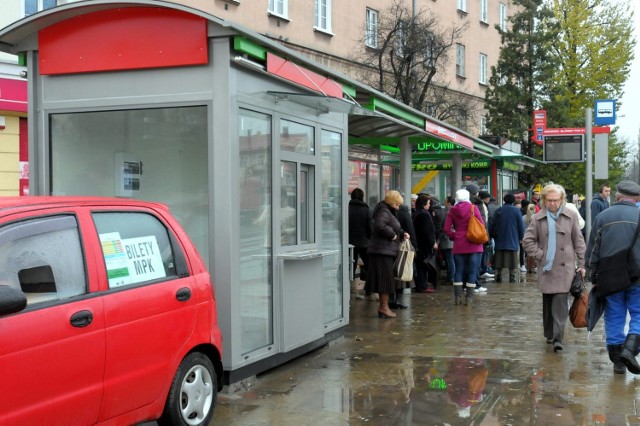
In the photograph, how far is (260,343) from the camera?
7043 millimetres

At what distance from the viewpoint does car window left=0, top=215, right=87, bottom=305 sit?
157 inches

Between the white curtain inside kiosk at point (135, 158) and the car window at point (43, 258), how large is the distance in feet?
8.99

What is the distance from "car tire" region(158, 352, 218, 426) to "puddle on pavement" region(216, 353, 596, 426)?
23.4 inches

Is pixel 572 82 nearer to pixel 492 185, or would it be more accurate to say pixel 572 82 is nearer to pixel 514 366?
pixel 492 185

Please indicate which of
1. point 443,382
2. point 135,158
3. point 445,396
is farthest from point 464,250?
point 135,158

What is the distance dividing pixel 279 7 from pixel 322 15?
2.46 meters

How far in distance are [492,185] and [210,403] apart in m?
16.6

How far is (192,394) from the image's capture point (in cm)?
517

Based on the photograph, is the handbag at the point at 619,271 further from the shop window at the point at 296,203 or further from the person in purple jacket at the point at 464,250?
the person in purple jacket at the point at 464,250

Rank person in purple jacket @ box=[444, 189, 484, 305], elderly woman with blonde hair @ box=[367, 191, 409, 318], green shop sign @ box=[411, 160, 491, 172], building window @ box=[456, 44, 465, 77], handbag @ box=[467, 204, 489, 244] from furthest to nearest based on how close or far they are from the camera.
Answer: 1. building window @ box=[456, 44, 465, 77]
2. green shop sign @ box=[411, 160, 491, 172]
3. person in purple jacket @ box=[444, 189, 484, 305]
4. handbag @ box=[467, 204, 489, 244]
5. elderly woman with blonde hair @ box=[367, 191, 409, 318]

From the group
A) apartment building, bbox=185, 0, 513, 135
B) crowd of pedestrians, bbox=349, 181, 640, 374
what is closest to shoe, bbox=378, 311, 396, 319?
crowd of pedestrians, bbox=349, 181, 640, 374

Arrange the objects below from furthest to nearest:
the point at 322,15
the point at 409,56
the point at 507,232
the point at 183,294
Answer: the point at 322,15, the point at 409,56, the point at 507,232, the point at 183,294

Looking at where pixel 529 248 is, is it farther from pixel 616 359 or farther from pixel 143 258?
pixel 143 258

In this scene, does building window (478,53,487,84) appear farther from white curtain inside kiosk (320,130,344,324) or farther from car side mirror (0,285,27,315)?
car side mirror (0,285,27,315)
